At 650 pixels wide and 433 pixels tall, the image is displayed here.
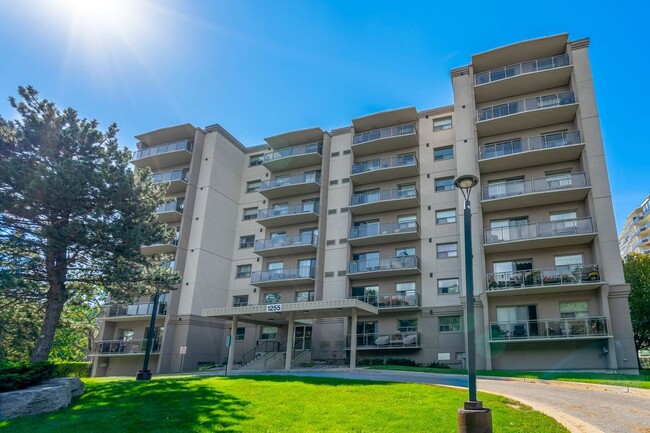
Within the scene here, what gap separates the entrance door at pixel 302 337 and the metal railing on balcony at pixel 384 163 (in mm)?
12101

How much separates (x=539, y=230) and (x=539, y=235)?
0.93ft

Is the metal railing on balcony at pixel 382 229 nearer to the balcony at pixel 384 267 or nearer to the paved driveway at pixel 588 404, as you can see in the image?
the balcony at pixel 384 267

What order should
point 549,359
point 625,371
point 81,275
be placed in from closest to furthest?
point 81,275, point 625,371, point 549,359

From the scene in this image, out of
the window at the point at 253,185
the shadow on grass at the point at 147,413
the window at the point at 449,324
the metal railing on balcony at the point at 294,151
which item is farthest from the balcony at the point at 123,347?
the window at the point at 449,324

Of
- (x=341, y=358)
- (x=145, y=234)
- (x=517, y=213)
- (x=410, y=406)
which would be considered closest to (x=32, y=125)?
(x=145, y=234)

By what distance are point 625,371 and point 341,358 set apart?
15.6m

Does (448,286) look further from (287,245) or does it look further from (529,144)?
(287,245)

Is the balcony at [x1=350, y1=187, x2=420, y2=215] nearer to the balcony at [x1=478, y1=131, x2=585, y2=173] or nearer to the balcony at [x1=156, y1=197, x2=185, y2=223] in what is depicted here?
the balcony at [x1=478, y1=131, x2=585, y2=173]

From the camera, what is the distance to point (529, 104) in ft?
91.2

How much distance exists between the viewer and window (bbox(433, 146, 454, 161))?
31812 mm

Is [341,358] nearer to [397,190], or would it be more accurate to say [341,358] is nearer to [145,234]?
[397,190]

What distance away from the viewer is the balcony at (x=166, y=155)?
37000mm

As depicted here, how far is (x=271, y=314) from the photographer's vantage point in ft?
88.1

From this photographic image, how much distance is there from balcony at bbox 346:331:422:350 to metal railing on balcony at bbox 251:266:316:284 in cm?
626
